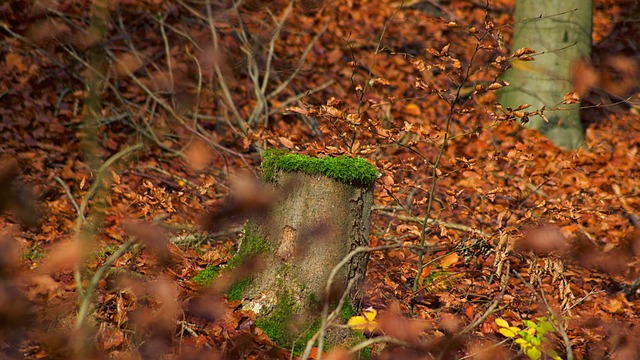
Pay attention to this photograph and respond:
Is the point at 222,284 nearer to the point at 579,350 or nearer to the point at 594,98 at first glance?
the point at 579,350

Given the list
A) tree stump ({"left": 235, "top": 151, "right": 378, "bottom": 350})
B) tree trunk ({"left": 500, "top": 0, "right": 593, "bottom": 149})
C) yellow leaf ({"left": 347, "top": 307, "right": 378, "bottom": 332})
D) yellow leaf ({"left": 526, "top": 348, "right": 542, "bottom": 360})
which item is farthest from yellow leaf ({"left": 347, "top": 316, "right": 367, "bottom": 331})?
tree trunk ({"left": 500, "top": 0, "right": 593, "bottom": 149})

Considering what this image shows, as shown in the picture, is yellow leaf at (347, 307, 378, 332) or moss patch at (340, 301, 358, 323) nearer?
yellow leaf at (347, 307, 378, 332)

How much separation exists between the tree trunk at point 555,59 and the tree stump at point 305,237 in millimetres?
4538

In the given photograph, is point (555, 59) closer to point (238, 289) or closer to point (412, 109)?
point (412, 109)

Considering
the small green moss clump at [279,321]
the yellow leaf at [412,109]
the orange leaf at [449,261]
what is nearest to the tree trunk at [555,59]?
the yellow leaf at [412,109]

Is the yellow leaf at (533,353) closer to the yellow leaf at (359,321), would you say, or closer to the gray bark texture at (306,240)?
the yellow leaf at (359,321)

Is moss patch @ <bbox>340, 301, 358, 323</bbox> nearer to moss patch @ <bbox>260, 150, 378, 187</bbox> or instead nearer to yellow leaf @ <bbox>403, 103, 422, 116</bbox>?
moss patch @ <bbox>260, 150, 378, 187</bbox>

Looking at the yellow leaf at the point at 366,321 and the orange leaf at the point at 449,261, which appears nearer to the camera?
the yellow leaf at the point at 366,321

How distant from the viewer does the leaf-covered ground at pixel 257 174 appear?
315 centimetres

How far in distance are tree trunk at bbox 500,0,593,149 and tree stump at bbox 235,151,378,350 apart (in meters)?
4.54

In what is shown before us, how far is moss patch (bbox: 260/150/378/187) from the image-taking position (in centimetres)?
336

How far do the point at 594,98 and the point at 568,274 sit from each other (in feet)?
12.7

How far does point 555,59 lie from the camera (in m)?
7.34

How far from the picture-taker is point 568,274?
193 inches
